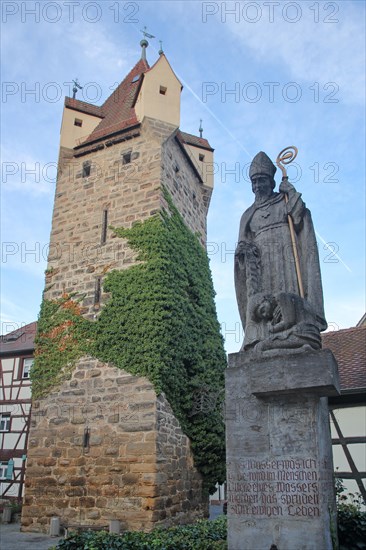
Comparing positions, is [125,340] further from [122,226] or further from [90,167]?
[90,167]

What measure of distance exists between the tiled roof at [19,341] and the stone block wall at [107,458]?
8.02m

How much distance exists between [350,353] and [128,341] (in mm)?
5798

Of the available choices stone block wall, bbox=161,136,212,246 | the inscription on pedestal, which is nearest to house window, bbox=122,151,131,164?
stone block wall, bbox=161,136,212,246

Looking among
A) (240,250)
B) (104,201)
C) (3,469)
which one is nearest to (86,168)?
(104,201)

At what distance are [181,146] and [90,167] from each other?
264 centimetres

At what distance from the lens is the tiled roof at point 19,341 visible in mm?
18594

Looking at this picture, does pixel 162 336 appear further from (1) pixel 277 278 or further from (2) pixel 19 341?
(2) pixel 19 341

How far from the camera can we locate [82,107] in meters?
15.2

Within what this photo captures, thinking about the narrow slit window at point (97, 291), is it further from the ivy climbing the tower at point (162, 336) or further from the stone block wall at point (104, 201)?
the ivy climbing the tower at point (162, 336)

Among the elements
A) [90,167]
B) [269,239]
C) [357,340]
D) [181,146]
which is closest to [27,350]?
[90,167]

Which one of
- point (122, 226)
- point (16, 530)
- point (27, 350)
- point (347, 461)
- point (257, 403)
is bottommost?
point (16, 530)

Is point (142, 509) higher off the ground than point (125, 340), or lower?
lower

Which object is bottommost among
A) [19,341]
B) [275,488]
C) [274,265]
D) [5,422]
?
[275,488]

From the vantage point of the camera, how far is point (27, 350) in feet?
60.4
